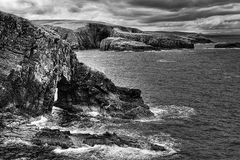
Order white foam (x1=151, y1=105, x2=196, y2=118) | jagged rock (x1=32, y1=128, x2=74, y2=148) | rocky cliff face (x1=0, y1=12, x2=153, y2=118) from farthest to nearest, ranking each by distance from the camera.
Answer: white foam (x1=151, y1=105, x2=196, y2=118)
rocky cliff face (x1=0, y1=12, x2=153, y2=118)
jagged rock (x1=32, y1=128, x2=74, y2=148)

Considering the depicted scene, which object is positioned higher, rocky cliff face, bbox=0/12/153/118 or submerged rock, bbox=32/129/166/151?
rocky cliff face, bbox=0/12/153/118

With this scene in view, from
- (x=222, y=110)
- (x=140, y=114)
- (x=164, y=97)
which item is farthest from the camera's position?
(x=164, y=97)

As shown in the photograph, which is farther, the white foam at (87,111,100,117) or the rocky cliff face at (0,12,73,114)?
the white foam at (87,111,100,117)

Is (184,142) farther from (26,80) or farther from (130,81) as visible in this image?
(130,81)

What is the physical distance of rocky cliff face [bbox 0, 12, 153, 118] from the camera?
45.3m

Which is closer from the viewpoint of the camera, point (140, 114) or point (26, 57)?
point (26, 57)

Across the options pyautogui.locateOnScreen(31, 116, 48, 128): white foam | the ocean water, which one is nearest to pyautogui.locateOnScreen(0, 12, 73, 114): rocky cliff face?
pyautogui.locateOnScreen(31, 116, 48, 128): white foam

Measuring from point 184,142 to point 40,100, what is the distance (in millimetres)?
23024

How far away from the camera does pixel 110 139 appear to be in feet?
134

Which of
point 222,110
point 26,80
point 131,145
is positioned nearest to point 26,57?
point 26,80

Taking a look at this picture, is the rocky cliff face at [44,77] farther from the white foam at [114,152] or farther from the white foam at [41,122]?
the white foam at [114,152]

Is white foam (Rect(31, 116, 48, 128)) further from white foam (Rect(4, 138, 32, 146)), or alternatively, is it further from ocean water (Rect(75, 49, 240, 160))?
ocean water (Rect(75, 49, 240, 160))

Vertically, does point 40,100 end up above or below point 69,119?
above

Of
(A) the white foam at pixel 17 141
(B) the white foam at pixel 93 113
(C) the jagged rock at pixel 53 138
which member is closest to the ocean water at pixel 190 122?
(C) the jagged rock at pixel 53 138
